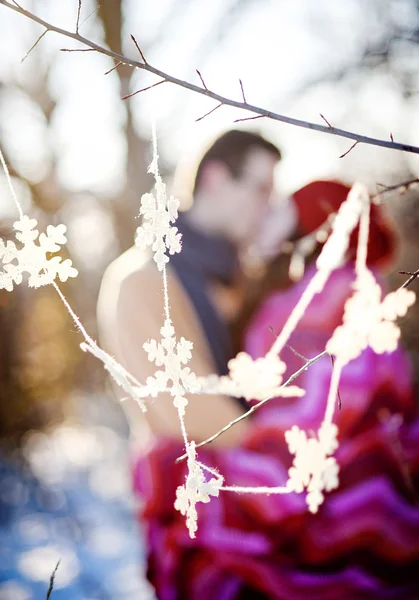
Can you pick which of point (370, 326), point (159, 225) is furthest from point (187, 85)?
point (370, 326)

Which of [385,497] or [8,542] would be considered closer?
[385,497]

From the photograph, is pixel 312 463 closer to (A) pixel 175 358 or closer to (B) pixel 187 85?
(A) pixel 175 358

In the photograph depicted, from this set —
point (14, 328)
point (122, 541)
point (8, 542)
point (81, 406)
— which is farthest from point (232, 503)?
point (81, 406)

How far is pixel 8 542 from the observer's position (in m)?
1.61

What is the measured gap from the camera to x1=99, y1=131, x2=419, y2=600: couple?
714 mm

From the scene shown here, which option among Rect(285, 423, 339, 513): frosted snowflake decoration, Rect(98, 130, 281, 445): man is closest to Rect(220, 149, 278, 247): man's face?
Rect(98, 130, 281, 445): man

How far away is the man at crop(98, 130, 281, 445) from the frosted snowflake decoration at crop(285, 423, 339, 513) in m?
0.18

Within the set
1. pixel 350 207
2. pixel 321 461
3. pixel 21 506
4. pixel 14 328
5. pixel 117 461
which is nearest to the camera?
pixel 321 461

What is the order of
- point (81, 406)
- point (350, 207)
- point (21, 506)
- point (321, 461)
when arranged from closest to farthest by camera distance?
1. point (321, 461)
2. point (350, 207)
3. point (21, 506)
4. point (81, 406)

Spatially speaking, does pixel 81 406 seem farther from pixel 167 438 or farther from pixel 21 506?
pixel 167 438

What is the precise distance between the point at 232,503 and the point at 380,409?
32 cm

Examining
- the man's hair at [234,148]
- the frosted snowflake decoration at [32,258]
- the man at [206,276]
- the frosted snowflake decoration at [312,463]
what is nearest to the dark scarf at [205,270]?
the man at [206,276]

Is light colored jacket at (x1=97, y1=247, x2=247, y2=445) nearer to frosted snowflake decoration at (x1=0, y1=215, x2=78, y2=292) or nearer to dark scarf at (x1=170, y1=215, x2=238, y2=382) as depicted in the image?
dark scarf at (x1=170, y1=215, x2=238, y2=382)

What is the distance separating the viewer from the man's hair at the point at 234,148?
804 millimetres
